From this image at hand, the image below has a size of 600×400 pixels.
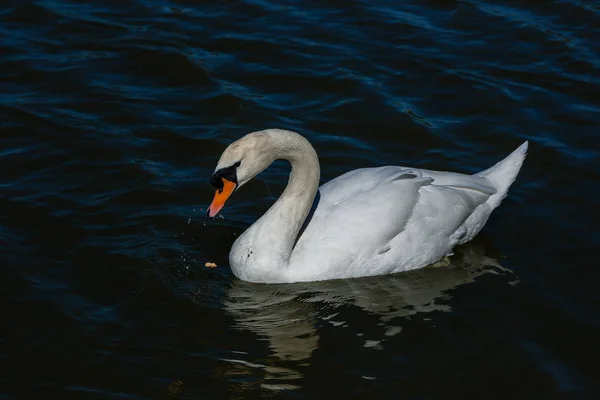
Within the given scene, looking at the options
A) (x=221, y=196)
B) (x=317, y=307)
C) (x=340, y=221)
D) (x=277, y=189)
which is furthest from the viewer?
(x=277, y=189)

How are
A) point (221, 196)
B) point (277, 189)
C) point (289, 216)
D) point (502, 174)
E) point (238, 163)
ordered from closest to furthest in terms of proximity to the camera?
point (238, 163) < point (221, 196) < point (289, 216) < point (502, 174) < point (277, 189)

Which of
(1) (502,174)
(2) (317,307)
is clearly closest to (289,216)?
(2) (317,307)

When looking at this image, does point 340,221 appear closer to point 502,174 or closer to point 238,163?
point 238,163

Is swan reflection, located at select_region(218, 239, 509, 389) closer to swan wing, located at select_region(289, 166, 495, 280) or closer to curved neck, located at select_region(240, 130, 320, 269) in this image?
swan wing, located at select_region(289, 166, 495, 280)

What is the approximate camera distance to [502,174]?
10125 millimetres

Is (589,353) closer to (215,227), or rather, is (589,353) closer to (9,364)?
(215,227)

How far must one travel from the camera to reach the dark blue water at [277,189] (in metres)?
8.04

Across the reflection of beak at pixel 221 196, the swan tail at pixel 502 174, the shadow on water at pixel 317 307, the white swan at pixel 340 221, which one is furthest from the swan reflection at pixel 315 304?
the reflection of beak at pixel 221 196

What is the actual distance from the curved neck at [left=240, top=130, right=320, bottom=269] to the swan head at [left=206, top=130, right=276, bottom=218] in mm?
406

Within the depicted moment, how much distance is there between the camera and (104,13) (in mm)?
13906

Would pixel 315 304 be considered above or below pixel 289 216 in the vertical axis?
below

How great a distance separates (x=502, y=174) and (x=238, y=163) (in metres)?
3.05

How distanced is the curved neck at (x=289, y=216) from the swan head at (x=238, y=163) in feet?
1.33

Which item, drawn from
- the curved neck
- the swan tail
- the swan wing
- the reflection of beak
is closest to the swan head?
the reflection of beak
